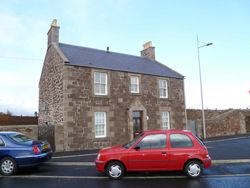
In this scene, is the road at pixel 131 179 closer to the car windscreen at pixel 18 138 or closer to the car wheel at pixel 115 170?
the car wheel at pixel 115 170

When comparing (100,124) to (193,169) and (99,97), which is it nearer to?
(99,97)

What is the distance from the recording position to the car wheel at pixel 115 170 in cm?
804

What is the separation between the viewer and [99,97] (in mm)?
18766

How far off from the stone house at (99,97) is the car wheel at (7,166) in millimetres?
7430

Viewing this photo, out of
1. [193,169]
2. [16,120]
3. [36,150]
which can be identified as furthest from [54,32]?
[193,169]

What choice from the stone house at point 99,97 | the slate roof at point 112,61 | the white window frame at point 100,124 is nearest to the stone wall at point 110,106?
the stone house at point 99,97

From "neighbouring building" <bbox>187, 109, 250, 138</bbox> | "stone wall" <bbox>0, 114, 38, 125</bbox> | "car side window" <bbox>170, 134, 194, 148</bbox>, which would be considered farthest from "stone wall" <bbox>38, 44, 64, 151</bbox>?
"neighbouring building" <bbox>187, 109, 250, 138</bbox>

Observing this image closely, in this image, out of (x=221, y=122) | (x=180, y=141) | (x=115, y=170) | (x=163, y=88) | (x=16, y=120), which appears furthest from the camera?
(x=221, y=122)

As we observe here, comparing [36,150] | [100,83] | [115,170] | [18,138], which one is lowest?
[115,170]

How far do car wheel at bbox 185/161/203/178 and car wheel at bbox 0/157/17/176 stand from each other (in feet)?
21.0

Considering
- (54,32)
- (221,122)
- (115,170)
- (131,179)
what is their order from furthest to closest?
(221,122), (54,32), (115,170), (131,179)

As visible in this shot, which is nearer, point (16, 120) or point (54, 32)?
point (54, 32)

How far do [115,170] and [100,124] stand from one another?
1067 cm

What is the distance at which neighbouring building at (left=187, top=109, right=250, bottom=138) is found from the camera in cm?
2575
